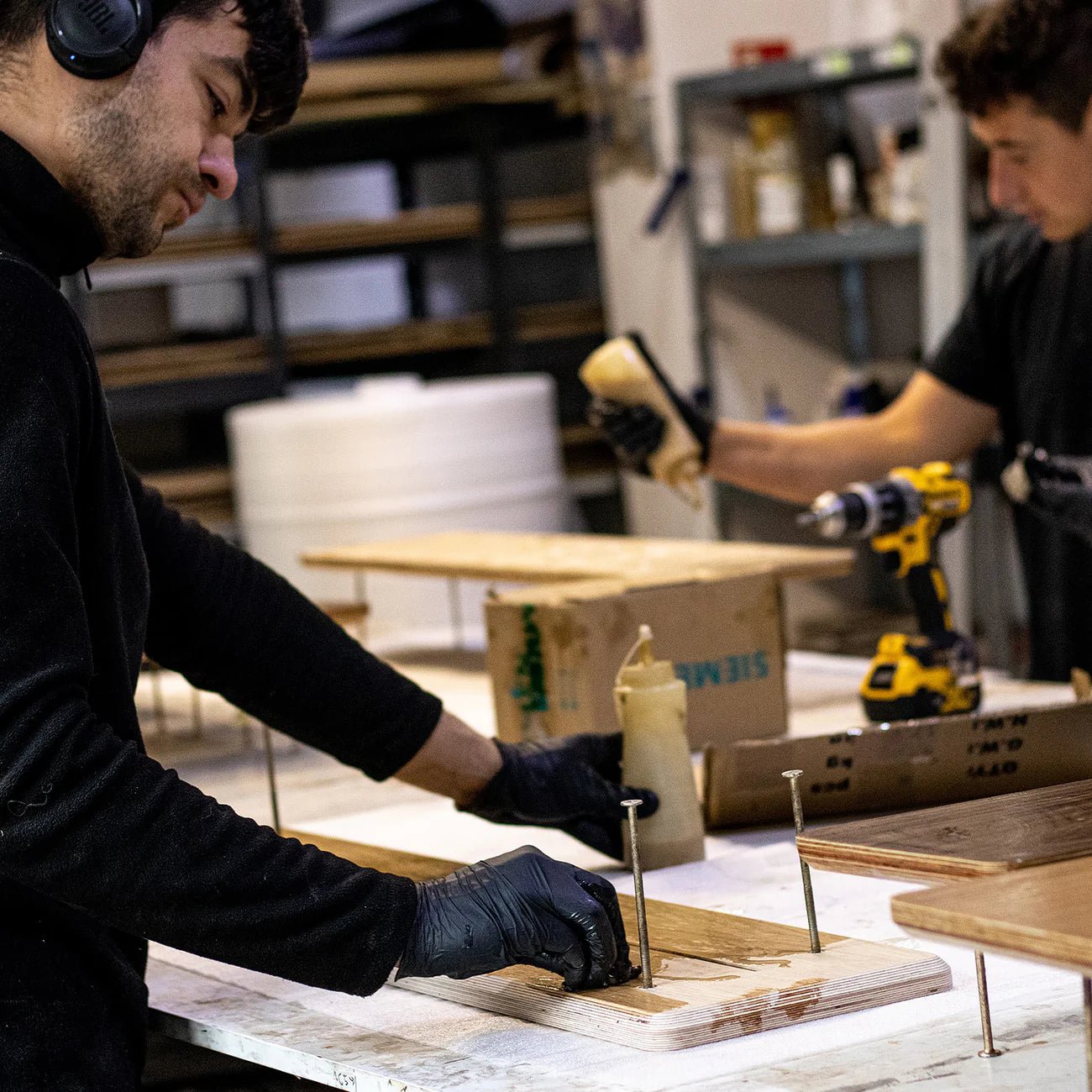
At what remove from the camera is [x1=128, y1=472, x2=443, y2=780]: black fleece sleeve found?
1.63 m

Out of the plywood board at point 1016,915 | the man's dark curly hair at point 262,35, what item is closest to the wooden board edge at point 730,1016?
the plywood board at point 1016,915

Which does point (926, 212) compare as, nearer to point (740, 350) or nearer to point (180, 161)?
point (740, 350)

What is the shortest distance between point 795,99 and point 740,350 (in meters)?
0.71

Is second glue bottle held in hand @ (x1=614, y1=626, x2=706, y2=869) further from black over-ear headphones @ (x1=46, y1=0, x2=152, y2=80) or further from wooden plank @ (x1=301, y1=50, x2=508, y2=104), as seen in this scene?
wooden plank @ (x1=301, y1=50, x2=508, y2=104)

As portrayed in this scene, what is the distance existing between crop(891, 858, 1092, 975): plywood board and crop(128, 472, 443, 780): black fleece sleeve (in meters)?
0.78

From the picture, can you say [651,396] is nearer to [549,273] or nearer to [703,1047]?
[703,1047]

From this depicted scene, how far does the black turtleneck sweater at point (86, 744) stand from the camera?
1.13 metres

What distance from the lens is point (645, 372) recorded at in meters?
2.42

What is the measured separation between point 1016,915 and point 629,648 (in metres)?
1.10

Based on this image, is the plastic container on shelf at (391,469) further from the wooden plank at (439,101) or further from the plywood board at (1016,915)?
the plywood board at (1016,915)

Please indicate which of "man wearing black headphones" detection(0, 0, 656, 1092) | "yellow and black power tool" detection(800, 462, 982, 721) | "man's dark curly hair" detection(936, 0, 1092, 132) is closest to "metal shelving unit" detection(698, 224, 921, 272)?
"man's dark curly hair" detection(936, 0, 1092, 132)

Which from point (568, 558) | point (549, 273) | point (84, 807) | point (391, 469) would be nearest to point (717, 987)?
point (84, 807)

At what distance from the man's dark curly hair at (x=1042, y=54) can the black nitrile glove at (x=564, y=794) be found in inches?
A: 49.0

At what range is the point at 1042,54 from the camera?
7.80 feet
